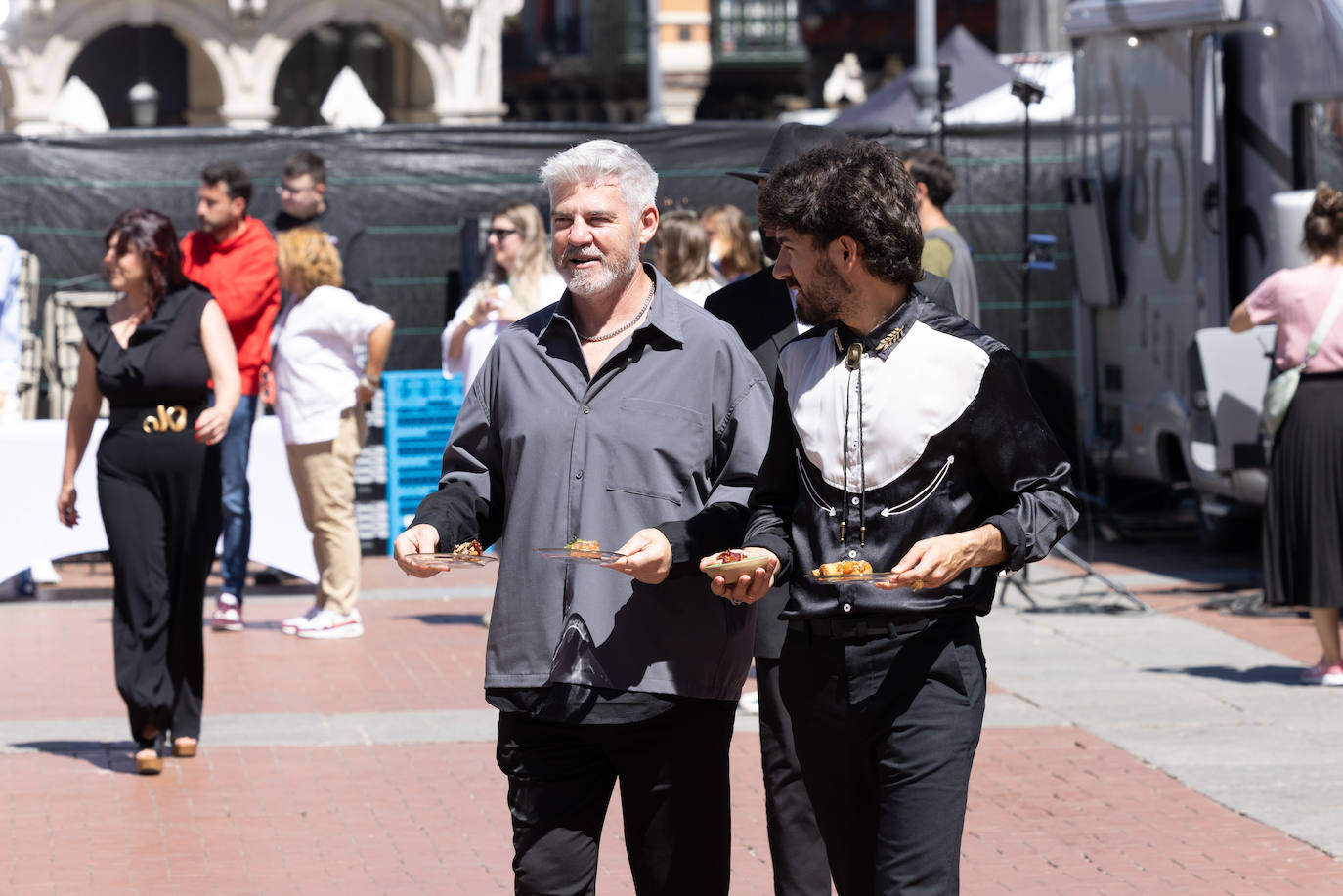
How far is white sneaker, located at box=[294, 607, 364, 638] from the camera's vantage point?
1007 centimetres

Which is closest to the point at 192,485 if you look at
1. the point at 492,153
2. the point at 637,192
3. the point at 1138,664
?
the point at 637,192

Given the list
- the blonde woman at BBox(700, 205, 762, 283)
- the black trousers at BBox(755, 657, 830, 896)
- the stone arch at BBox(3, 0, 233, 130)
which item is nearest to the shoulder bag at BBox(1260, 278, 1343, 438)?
the blonde woman at BBox(700, 205, 762, 283)

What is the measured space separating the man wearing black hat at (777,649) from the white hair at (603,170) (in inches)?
21.4

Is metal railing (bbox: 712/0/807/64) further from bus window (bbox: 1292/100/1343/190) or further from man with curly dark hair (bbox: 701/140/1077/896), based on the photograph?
man with curly dark hair (bbox: 701/140/1077/896)

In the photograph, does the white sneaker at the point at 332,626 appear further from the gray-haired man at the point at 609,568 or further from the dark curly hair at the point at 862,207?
the dark curly hair at the point at 862,207

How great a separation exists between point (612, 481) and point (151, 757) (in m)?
3.53

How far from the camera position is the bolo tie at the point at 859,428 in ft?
12.8

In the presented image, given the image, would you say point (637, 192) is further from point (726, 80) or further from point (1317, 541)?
point (726, 80)

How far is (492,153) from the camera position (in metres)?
13.4

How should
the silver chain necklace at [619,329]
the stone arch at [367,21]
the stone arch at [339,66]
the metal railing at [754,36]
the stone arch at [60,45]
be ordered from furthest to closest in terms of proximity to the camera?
the metal railing at [754,36], the stone arch at [339,66], the stone arch at [367,21], the stone arch at [60,45], the silver chain necklace at [619,329]

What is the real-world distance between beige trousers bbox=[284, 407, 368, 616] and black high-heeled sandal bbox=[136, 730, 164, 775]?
2.70 meters

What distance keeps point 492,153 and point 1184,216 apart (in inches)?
165

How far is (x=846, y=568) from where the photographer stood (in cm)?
379

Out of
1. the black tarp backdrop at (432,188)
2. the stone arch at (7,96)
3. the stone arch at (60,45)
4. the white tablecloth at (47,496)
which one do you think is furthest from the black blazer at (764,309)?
the stone arch at (7,96)
